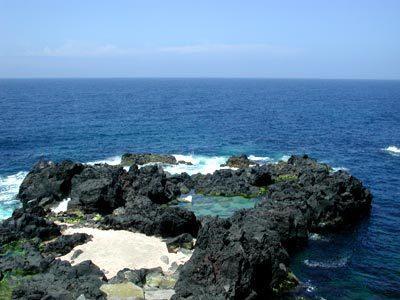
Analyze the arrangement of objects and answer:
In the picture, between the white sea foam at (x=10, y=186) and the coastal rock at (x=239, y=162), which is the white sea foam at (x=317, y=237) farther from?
the white sea foam at (x=10, y=186)

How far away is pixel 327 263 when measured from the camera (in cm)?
4706

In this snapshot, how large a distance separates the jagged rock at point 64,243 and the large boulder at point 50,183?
57.5ft

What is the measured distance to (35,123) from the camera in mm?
135500

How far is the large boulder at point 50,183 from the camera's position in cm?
6606

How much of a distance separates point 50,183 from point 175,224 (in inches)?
971

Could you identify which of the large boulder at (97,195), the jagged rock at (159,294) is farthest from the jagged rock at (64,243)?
the jagged rock at (159,294)

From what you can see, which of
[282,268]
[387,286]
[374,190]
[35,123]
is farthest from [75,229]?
[35,123]

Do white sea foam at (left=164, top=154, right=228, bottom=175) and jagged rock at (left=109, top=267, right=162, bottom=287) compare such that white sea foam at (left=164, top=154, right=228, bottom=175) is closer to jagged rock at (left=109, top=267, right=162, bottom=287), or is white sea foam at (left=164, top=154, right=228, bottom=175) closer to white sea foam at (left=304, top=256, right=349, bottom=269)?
white sea foam at (left=304, top=256, right=349, bottom=269)

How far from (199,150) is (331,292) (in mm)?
63438

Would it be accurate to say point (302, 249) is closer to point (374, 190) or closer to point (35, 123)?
point (374, 190)

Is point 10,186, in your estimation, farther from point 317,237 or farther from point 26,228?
point 317,237

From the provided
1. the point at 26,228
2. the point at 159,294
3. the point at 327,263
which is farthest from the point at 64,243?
the point at 327,263

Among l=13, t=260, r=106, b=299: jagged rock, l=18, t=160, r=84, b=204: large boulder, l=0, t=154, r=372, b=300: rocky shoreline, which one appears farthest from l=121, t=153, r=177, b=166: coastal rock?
l=13, t=260, r=106, b=299: jagged rock

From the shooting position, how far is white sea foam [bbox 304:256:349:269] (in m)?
46.3
